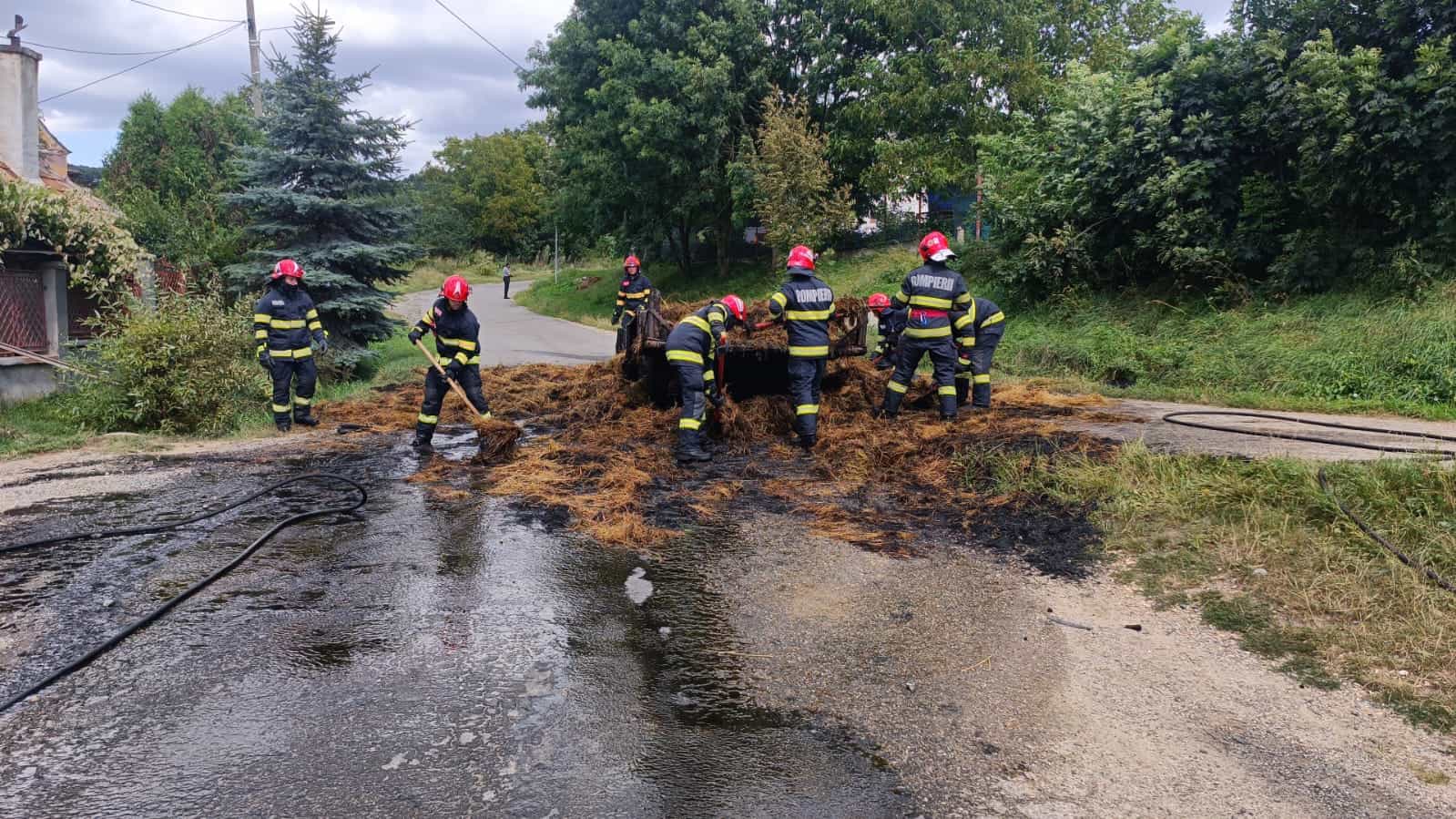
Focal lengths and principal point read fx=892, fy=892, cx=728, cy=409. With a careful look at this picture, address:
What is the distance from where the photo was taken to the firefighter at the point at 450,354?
870 cm

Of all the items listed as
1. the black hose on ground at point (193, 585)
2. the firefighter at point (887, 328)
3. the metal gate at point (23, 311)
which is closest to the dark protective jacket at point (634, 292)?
the firefighter at point (887, 328)

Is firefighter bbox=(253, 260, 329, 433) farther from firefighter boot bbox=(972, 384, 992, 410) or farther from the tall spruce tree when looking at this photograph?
firefighter boot bbox=(972, 384, 992, 410)

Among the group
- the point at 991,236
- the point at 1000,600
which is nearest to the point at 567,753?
the point at 1000,600

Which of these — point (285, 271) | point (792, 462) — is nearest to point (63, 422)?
point (285, 271)

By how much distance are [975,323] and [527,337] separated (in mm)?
14750

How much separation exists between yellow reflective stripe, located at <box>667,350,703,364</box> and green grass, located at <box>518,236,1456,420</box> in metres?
5.67

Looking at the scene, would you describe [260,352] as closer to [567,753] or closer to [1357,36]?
[567,753]

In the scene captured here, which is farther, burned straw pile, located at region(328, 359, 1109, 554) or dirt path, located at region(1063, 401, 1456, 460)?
dirt path, located at region(1063, 401, 1456, 460)

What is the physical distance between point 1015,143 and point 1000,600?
48.5ft

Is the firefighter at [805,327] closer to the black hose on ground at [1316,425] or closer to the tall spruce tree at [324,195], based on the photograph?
the black hose on ground at [1316,425]

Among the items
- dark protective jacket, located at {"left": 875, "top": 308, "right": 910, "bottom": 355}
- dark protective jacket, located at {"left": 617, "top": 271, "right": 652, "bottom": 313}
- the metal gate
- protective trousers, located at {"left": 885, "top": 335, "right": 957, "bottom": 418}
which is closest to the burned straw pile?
protective trousers, located at {"left": 885, "top": 335, "right": 957, "bottom": 418}

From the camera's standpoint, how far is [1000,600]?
4.77 meters

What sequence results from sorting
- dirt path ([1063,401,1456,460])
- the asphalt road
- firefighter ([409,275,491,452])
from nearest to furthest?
dirt path ([1063,401,1456,460]), firefighter ([409,275,491,452]), the asphalt road

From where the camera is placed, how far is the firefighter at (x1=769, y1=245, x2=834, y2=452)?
8141mm
